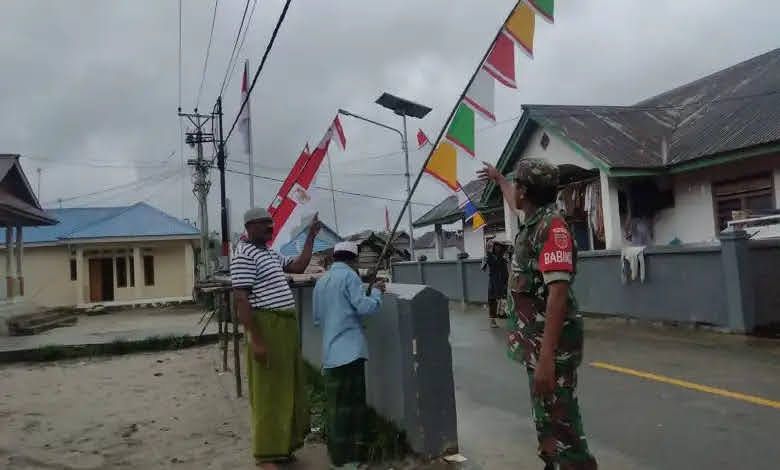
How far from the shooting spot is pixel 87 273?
2956cm

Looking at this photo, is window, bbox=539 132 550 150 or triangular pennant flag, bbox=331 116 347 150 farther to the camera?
window, bbox=539 132 550 150

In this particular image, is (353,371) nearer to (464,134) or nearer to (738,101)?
(464,134)

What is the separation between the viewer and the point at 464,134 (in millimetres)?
4539

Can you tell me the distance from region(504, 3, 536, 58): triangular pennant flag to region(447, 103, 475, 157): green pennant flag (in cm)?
62

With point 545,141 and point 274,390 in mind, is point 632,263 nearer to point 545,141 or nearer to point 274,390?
point 545,141

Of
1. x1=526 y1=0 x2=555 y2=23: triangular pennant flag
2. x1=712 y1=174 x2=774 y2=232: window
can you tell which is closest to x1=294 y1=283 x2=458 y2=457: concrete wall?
x1=526 y1=0 x2=555 y2=23: triangular pennant flag

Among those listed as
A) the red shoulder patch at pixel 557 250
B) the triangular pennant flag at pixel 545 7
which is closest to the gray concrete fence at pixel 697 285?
the triangular pennant flag at pixel 545 7

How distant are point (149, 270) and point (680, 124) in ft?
80.2

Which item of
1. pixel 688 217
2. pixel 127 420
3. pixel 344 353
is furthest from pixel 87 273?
pixel 344 353

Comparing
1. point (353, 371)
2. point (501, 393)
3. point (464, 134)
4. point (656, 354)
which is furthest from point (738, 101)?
point (353, 371)

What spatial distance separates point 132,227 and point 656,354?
88.0ft

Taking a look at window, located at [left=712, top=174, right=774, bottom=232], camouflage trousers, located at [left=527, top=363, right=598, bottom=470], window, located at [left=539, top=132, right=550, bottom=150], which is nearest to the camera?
camouflage trousers, located at [left=527, top=363, right=598, bottom=470]

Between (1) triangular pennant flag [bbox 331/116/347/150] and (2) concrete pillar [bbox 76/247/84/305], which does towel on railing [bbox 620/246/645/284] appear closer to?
(1) triangular pennant flag [bbox 331/116/347/150]

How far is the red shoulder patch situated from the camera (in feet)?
9.10
